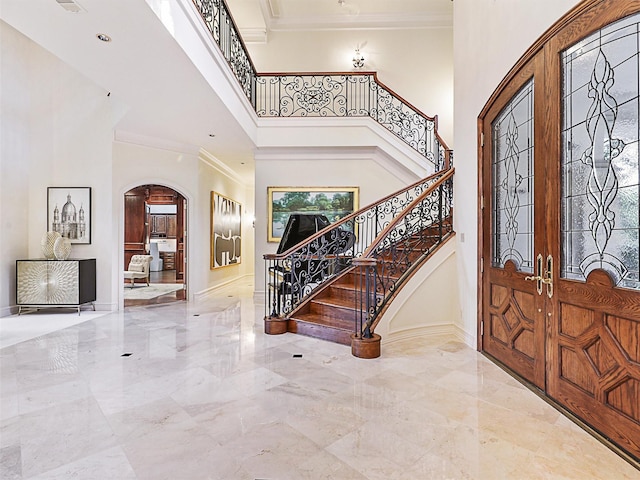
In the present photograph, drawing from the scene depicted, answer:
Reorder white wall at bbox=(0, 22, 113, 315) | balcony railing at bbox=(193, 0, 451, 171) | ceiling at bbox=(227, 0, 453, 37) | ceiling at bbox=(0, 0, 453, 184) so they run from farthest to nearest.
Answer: ceiling at bbox=(227, 0, 453, 37) < balcony railing at bbox=(193, 0, 451, 171) < white wall at bbox=(0, 22, 113, 315) < ceiling at bbox=(0, 0, 453, 184)

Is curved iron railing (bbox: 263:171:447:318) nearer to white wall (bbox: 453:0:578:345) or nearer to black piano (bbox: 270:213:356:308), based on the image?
black piano (bbox: 270:213:356:308)

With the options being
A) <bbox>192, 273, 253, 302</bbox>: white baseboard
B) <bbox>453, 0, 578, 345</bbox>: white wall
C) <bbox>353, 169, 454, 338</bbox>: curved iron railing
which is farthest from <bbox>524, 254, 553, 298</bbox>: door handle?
<bbox>192, 273, 253, 302</bbox>: white baseboard

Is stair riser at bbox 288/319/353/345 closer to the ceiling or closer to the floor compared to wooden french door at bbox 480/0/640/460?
closer to the floor

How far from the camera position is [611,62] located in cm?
219

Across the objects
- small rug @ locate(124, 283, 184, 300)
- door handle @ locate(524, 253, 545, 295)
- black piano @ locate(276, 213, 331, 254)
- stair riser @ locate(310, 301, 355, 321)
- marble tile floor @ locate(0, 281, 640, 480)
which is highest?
black piano @ locate(276, 213, 331, 254)

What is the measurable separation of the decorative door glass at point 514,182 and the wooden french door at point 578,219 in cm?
2

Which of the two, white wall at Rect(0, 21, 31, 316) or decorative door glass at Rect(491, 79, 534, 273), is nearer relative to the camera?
decorative door glass at Rect(491, 79, 534, 273)

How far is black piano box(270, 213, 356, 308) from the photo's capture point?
495cm

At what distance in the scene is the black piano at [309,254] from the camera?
4.95 meters

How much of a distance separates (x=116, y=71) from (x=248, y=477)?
4274mm

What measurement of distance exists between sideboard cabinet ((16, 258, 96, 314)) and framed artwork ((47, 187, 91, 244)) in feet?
1.82

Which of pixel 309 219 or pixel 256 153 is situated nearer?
pixel 309 219

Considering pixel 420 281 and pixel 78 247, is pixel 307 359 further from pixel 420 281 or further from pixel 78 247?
pixel 78 247

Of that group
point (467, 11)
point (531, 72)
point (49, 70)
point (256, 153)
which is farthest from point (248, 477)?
point (49, 70)
